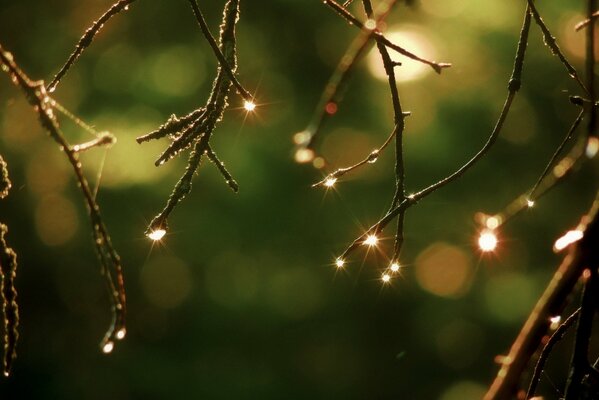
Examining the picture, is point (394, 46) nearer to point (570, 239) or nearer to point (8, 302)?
point (570, 239)

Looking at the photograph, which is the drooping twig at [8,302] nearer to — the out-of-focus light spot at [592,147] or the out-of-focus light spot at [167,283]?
the out-of-focus light spot at [592,147]

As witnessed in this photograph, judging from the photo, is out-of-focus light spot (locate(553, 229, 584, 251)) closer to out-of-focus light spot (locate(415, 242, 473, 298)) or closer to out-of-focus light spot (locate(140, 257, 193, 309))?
out-of-focus light spot (locate(415, 242, 473, 298))

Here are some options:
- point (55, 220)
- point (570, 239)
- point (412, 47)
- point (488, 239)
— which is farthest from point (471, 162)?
point (55, 220)

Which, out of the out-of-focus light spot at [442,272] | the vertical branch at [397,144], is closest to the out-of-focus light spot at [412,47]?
the out-of-focus light spot at [442,272]

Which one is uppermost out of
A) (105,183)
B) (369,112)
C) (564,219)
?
(369,112)

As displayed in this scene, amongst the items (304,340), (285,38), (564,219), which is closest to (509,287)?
(564,219)

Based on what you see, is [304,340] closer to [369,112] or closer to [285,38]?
[369,112]
